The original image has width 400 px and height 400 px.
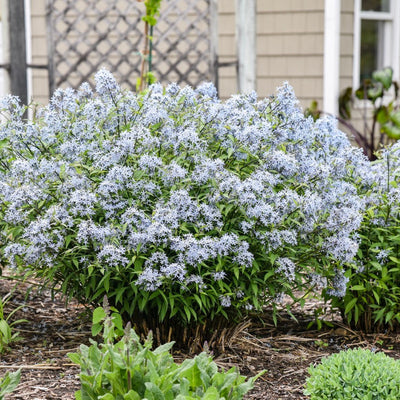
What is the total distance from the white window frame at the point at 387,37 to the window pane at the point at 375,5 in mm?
92

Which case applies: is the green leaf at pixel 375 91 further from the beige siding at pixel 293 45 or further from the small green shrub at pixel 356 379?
the small green shrub at pixel 356 379

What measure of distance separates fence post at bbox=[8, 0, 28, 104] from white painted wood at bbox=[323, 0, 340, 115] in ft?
12.0

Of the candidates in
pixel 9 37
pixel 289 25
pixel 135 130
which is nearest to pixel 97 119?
pixel 135 130

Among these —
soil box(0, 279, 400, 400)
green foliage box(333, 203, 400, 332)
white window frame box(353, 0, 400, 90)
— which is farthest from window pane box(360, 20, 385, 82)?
green foliage box(333, 203, 400, 332)

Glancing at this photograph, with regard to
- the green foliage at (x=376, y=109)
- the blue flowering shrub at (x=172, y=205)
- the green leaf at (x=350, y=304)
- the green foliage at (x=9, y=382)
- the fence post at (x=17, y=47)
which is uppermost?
the fence post at (x=17, y=47)

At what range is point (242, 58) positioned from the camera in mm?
6750

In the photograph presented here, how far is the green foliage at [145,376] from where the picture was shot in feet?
6.63

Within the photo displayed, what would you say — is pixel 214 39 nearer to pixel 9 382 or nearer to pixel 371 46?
pixel 371 46

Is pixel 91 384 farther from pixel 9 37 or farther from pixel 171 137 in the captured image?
pixel 9 37

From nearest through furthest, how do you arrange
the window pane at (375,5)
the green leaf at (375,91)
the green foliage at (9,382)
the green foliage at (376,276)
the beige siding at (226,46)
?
the green foliage at (9,382)
the green foliage at (376,276)
the green leaf at (375,91)
the beige siding at (226,46)
the window pane at (375,5)

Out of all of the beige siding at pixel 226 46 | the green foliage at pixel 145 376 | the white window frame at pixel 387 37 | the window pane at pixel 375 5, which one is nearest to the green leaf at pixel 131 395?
the green foliage at pixel 145 376

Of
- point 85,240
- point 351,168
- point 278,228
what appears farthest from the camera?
point 351,168

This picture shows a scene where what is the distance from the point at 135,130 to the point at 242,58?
13.6 ft

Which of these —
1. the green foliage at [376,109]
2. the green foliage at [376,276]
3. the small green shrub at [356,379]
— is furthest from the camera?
the green foliage at [376,109]
